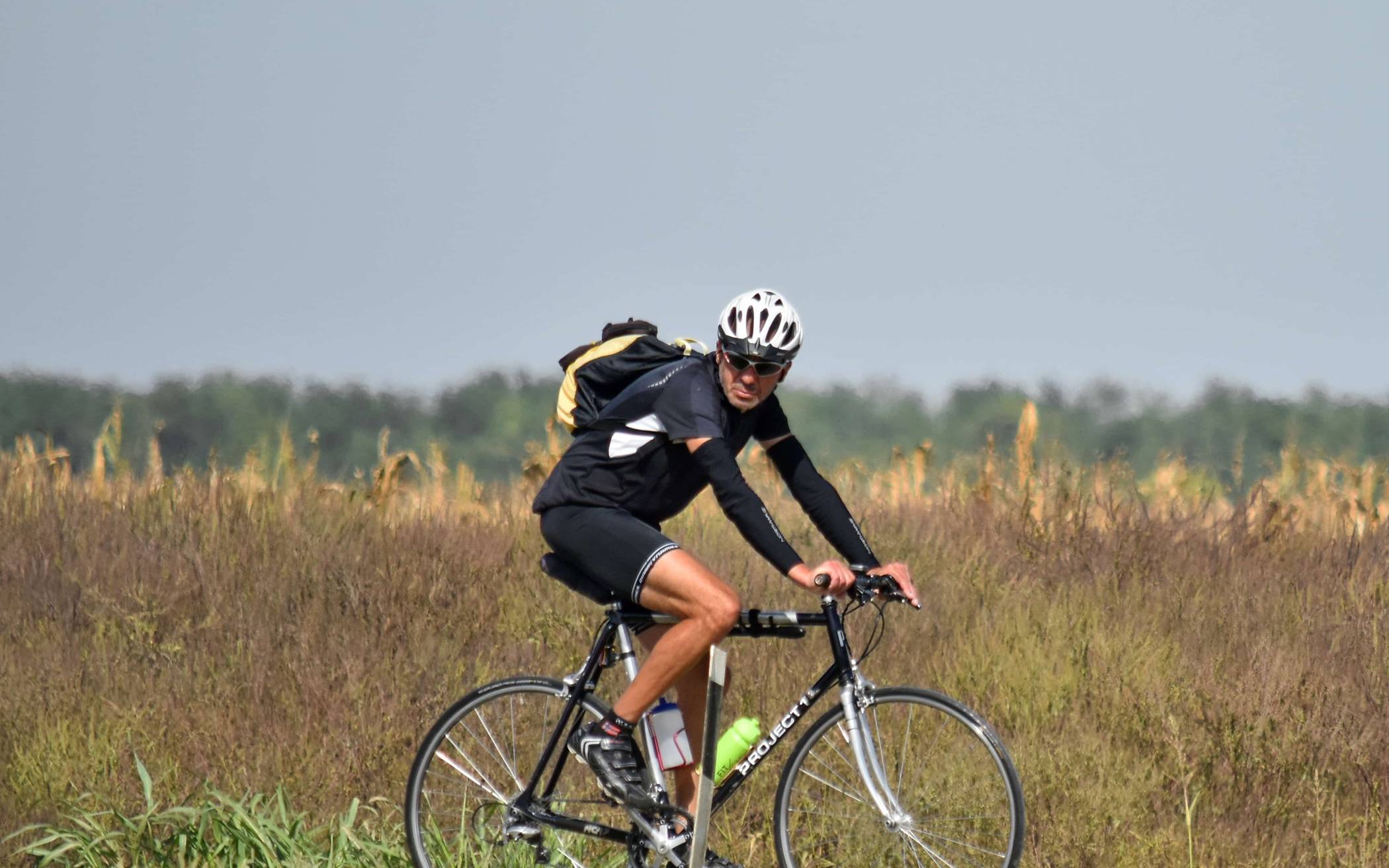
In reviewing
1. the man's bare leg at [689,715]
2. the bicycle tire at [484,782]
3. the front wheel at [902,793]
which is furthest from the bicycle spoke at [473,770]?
the front wheel at [902,793]

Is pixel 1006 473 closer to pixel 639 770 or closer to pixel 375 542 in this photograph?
pixel 375 542

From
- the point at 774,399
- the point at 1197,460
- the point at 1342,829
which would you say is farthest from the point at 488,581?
the point at 1197,460

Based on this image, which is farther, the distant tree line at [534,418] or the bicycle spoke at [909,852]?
the distant tree line at [534,418]

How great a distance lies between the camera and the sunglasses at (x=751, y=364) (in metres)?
5.78

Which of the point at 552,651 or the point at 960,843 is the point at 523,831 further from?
the point at 552,651

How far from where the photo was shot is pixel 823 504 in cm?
591

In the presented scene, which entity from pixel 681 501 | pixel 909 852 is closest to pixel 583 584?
pixel 681 501

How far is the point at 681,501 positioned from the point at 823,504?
1.87ft

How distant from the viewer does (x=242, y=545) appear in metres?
10.8

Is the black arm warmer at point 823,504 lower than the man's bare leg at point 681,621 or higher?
higher

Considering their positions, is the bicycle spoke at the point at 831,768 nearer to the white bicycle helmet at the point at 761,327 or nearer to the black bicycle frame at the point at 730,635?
the black bicycle frame at the point at 730,635

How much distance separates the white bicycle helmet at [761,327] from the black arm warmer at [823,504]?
40cm

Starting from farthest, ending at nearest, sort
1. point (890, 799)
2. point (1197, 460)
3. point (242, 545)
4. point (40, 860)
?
point (1197, 460) → point (242, 545) → point (40, 860) → point (890, 799)

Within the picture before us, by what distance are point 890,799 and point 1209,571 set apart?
5.80m
